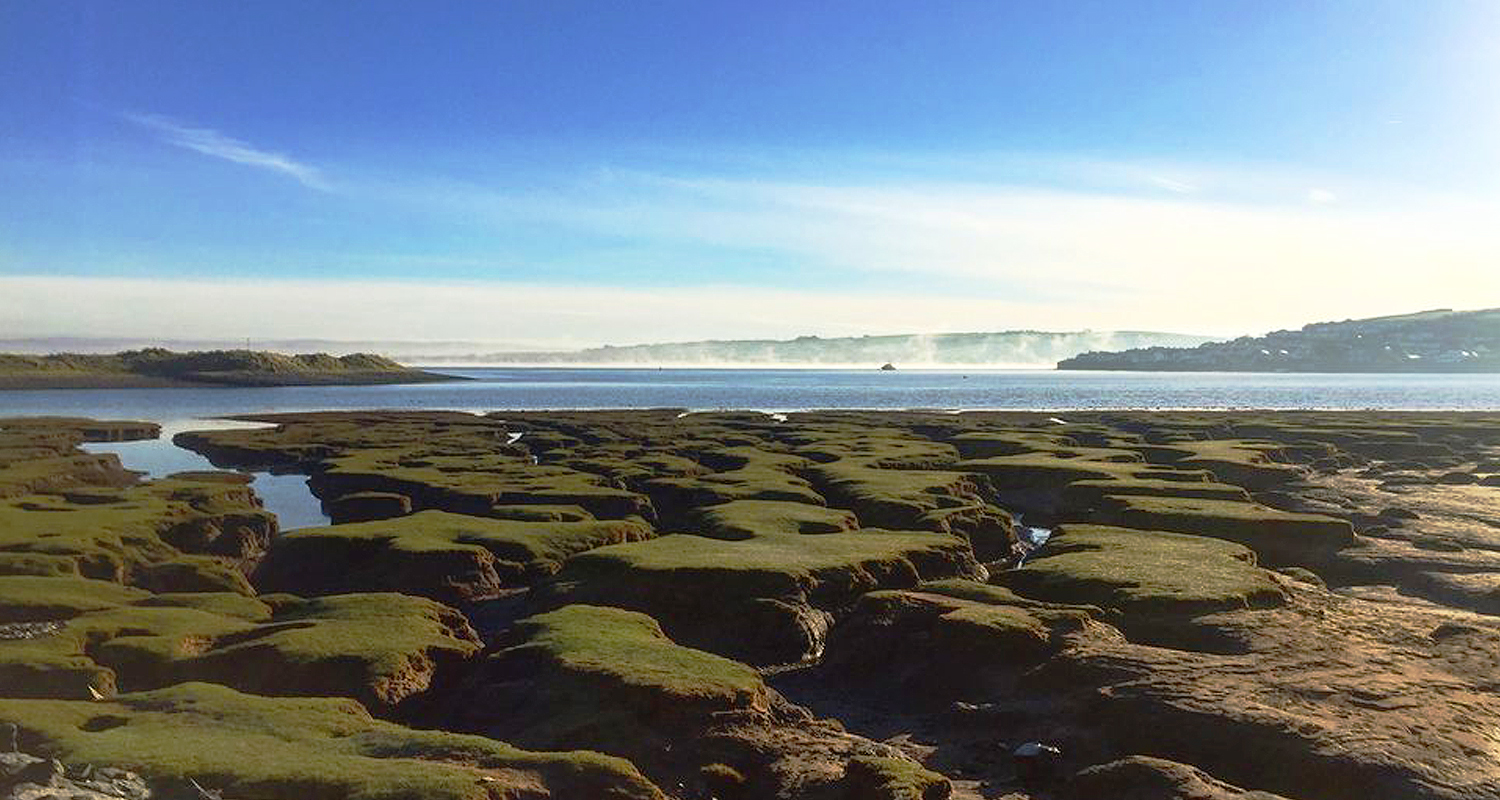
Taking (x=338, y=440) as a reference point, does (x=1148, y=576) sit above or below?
above

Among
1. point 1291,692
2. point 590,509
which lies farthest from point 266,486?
point 1291,692

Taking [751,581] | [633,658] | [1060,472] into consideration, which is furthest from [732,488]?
[633,658]

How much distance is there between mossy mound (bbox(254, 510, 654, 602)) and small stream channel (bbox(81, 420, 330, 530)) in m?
13.2

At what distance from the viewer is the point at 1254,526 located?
38.3 m

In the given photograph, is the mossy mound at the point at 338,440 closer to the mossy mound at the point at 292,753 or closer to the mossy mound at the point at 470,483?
the mossy mound at the point at 470,483

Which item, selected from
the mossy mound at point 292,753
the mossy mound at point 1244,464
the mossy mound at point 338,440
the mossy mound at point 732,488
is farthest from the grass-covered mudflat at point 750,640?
the mossy mound at point 338,440

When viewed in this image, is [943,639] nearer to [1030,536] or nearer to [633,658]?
[633,658]

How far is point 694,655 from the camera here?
22234 mm

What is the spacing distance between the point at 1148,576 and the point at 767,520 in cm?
1457

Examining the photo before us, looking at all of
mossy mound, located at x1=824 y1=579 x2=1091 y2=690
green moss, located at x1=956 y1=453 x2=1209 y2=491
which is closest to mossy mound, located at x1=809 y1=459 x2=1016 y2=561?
green moss, located at x1=956 y1=453 x2=1209 y2=491

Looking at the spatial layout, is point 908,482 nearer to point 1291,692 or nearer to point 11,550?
point 1291,692

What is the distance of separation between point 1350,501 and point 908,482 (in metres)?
21.2

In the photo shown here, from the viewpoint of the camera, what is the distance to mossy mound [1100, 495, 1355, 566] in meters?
36.8

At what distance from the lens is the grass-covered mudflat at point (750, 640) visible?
17125mm
